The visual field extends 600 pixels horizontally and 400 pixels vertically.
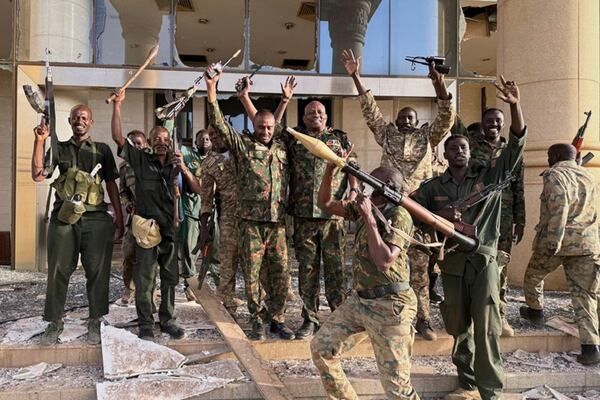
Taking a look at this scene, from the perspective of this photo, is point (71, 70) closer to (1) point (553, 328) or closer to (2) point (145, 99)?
(2) point (145, 99)

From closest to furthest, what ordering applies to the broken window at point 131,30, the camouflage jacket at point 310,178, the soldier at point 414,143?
the camouflage jacket at point 310,178
the soldier at point 414,143
the broken window at point 131,30

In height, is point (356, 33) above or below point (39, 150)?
above

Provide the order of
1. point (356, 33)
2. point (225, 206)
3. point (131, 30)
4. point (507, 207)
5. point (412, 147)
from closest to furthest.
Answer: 1. point (412, 147)
2. point (507, 207)
3. point (225, 206)
4. point (131, 30)
5. point (356, 33)

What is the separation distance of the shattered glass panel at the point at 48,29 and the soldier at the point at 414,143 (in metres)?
5.70

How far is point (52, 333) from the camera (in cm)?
418

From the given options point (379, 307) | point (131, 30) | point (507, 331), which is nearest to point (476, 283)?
point (379, 307)

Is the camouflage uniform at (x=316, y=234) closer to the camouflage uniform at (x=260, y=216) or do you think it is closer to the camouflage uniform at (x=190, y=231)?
the camouflage uniform at (x=260, y=216)

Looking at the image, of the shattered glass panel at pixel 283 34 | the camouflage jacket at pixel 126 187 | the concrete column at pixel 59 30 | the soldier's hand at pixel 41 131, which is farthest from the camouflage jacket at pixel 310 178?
the concrete column at pixel 59 30

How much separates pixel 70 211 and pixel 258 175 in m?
1.57

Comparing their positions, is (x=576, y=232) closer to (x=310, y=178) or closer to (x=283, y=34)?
(x=310, y=178)

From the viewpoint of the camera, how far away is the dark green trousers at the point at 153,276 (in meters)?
4.22

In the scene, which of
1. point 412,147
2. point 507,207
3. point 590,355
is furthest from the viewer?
point 507,207

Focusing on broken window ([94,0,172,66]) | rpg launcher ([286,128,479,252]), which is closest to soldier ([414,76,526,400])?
rpg launcher ([286,128,479,252])

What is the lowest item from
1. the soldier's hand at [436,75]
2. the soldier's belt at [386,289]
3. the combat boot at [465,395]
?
the combat boot at [465,395]
